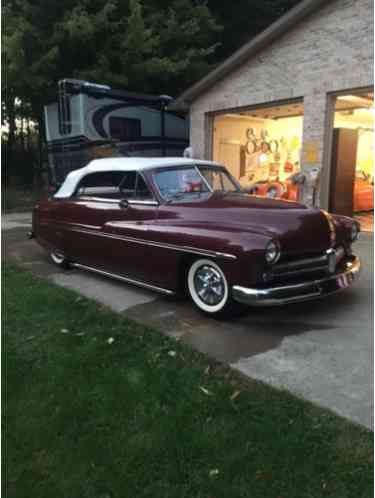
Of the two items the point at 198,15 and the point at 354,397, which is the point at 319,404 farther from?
the point at 198,15

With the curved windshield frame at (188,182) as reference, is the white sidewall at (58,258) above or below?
below

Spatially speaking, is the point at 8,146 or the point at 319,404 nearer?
the point at 319,404

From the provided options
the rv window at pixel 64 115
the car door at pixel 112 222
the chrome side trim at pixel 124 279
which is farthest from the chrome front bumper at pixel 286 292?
the rv window at pixel 64 115

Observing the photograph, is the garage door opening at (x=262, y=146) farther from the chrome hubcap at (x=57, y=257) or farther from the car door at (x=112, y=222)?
the car door at (x=112, y=222)

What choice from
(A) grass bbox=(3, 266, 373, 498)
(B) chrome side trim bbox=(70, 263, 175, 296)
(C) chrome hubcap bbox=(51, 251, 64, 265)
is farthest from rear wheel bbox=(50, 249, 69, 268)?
(A) grass bbox=(3, 266, 373, 498)

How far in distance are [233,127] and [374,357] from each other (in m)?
11.3

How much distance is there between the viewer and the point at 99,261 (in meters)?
5.81

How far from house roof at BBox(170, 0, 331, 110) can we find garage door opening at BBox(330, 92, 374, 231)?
2.02 metres

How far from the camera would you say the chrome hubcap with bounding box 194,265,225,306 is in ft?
14.5

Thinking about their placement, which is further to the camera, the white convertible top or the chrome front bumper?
the white convertible top

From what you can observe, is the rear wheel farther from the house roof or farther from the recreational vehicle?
the house roof

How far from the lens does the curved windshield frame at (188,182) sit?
17.0 ft

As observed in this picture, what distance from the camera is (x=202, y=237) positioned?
14.4ft

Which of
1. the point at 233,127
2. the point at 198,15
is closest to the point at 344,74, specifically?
the point at 233,127
